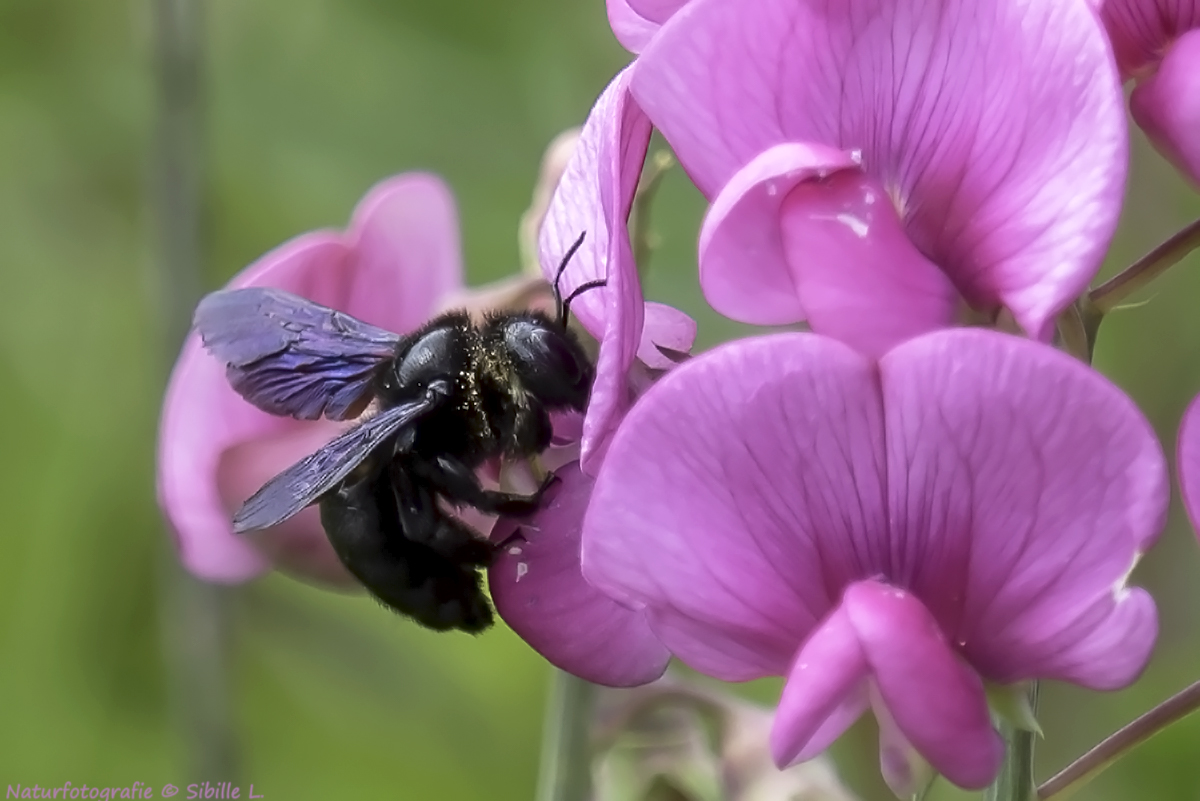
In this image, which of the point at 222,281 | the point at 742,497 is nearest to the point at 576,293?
the point at 742,497

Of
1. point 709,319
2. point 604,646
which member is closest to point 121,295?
point 709,319

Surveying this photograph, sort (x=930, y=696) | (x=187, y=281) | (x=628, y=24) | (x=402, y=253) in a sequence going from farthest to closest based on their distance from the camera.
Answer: (x=187, y=281) < (x=402, y=253) < (x=628, y=24) < (x=930, y=696)

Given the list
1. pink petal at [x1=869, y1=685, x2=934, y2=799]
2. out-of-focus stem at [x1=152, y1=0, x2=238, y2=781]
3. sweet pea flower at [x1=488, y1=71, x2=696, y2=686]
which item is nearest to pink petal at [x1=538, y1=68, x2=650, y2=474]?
sweet pea flower at [x1=488, y1=71, x2=696, y2=686]

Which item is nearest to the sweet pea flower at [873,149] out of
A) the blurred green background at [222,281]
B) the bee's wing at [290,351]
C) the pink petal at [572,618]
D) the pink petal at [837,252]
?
the pink petal at [837,252]

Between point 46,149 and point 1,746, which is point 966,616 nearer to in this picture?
point 1,746

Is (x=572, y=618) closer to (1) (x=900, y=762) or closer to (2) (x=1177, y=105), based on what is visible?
(1) (x=900, y=762)

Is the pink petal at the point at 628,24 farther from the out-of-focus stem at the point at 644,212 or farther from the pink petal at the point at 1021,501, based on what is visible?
the pink petal at the point at 1021,501
